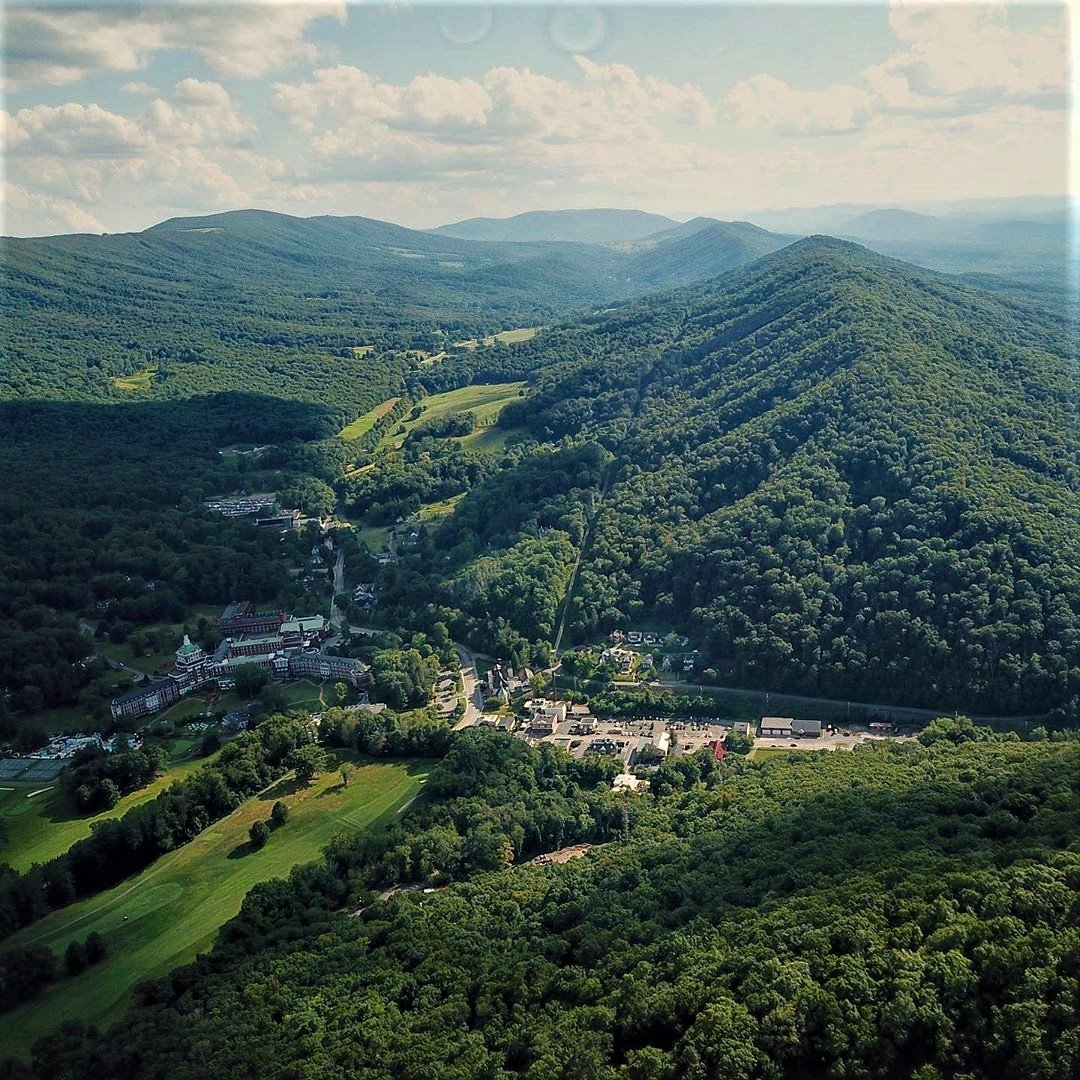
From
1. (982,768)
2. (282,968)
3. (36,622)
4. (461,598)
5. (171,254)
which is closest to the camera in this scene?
(282,968)

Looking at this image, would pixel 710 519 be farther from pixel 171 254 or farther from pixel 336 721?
pixel 171 254

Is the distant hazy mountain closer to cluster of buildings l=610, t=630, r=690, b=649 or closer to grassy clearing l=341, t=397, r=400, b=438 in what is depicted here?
cluster of buildings l=610, t=630, r=690, b=649

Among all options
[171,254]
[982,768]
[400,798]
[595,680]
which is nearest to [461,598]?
[595,680]

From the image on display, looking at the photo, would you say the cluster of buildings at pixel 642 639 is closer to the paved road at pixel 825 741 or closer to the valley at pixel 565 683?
the valley at pixel 565 683

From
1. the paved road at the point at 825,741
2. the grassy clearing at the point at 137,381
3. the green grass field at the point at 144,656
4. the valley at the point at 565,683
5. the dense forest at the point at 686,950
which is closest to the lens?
the dense forest at the point at 686,950

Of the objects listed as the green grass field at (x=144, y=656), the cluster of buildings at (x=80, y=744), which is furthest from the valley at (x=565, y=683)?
the cluster of buildings at (x=80, y=744)

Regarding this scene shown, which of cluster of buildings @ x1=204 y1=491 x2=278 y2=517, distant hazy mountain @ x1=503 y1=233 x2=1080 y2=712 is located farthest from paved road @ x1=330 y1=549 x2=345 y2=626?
distant hazy mountain @ x1=503 y1=233 x2=1080 y2=712
